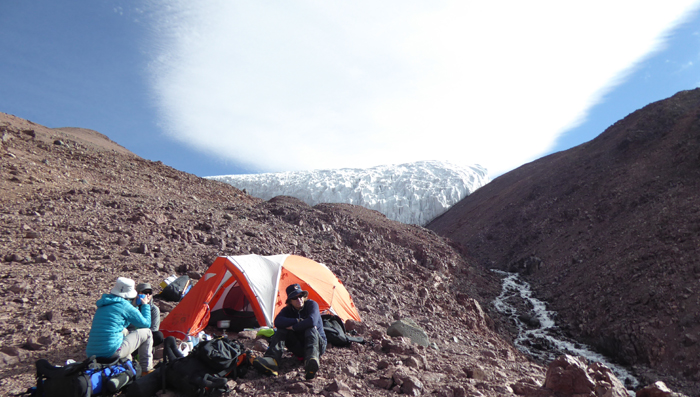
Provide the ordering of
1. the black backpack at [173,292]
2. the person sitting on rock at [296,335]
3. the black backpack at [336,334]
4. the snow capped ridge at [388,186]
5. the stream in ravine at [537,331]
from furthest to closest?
the snow capped ridge at [388,186], the stream in ravine at [537,331], the black backpack at [173,292], the black backpack at [336,334], the person sitting on rock at [296,335]

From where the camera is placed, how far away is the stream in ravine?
31.7 feet

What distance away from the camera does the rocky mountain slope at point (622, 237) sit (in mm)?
9320

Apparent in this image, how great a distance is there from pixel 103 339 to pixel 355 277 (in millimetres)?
7512

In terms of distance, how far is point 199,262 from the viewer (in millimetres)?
9195

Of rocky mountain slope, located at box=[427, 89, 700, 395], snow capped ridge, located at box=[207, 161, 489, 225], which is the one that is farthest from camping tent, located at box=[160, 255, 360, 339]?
snow capped ridge, located at box=[207, 161, 489, 225]

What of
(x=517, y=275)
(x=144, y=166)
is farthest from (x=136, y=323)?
(x=517, y=275)

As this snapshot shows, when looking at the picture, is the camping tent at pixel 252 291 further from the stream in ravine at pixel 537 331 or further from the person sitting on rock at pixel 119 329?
the stream in ravine at pixel 537 331

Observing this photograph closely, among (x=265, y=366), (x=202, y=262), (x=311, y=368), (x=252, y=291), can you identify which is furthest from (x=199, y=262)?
(x=311, y=368)

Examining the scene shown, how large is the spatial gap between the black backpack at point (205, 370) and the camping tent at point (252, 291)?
1.83m

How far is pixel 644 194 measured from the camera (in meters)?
16.8

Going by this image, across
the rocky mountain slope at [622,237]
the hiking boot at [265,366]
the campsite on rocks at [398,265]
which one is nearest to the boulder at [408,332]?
the campsite on rocks at [398,265]

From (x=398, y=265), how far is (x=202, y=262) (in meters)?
7.29

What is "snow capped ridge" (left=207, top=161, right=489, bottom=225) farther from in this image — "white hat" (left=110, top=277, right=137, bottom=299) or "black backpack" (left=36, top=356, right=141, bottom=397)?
"black backpack" (left=36, top=356, right=141, bottom=397)

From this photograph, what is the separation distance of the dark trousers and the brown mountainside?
0.75ft
